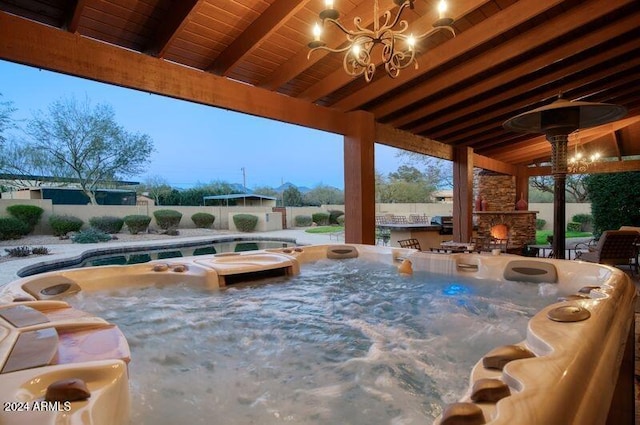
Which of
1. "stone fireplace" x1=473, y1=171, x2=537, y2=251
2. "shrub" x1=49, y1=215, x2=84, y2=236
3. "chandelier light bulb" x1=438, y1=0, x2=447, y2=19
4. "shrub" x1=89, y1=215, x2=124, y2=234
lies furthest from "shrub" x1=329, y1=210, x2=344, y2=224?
"chandelier light bulb" x1=438, y1=0, x2=447, y2=19

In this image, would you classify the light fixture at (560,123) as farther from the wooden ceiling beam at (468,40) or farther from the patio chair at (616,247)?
the patio chair at (616,247)

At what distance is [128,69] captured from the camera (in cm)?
266

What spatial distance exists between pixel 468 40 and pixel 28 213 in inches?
409

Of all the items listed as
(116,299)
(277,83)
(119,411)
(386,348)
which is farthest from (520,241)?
(119,411)

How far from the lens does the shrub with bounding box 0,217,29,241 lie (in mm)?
8094

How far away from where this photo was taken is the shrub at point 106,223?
1028cm

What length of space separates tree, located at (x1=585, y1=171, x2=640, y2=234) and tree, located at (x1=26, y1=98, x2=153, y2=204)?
13.0m

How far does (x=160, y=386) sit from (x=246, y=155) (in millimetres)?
31673

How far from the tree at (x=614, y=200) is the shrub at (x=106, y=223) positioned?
502 inches

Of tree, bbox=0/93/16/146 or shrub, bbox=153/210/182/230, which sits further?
shrub, bbox=153/210/182/230

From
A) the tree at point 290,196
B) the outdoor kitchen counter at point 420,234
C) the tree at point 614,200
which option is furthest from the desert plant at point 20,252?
the tree at point 290,196

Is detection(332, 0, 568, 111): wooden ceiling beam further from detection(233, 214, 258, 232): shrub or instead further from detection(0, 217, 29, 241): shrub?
detection(233, 214, 258, 232): shrub

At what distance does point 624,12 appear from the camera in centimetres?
303

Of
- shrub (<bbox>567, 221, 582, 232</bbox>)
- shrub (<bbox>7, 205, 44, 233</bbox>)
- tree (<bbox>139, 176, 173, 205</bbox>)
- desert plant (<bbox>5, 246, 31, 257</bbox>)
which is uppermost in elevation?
tree (<bbox>139, 176, 173, 205</bbox>)
